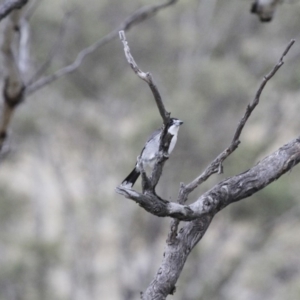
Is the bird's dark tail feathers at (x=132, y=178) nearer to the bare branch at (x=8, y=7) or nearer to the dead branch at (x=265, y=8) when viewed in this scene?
the bare branch at (x=8, y=7)

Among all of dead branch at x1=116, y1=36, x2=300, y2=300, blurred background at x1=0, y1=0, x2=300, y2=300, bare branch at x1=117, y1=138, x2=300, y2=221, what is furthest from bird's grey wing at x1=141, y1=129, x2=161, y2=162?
blurred background at x1=0, y1=0, x2=300, y2=300

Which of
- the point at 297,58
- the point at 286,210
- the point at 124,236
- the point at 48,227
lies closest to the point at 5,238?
the point at 48,227

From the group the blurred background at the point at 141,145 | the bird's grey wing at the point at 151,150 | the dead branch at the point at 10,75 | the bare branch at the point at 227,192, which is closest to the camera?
the bare branch at the point at 227,192

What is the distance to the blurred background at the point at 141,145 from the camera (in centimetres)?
1180

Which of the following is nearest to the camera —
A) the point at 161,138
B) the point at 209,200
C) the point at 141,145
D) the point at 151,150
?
the point at 161,138

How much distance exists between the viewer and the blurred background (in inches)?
464

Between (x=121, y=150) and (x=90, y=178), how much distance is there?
991 millimetres

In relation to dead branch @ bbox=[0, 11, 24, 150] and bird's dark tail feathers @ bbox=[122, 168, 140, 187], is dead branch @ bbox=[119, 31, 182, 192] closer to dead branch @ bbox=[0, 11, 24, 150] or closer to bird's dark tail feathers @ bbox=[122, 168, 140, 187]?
bird's dark tail feathers @ bbox=[122, 168, 140, 187]

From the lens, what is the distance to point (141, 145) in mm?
11391

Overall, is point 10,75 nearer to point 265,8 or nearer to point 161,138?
point 265,8

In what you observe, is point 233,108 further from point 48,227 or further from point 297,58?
point 48,227

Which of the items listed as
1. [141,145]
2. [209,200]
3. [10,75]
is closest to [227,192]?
[209,200]

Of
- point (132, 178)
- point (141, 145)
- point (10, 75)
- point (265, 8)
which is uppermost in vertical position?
point (141, 145)

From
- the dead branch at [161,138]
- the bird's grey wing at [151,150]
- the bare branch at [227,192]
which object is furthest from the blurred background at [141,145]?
the dead branch at [161,138]
